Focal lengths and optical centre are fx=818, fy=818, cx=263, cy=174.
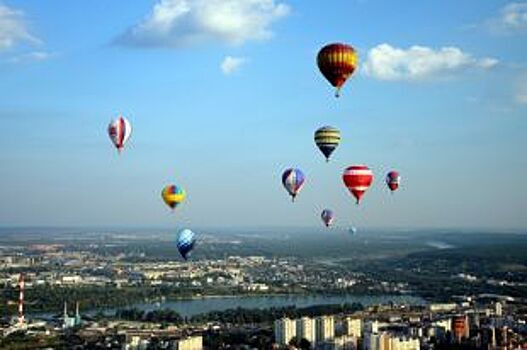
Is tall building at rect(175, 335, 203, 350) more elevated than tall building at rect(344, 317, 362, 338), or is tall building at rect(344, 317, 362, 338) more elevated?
tall building at rect(344, 317, 362, 338)

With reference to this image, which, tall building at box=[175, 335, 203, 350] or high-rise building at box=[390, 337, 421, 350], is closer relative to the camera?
high-rise building at box=[390, 337, 421, 350]

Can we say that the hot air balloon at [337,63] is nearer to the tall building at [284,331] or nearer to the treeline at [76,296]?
the tall building at [284,331]

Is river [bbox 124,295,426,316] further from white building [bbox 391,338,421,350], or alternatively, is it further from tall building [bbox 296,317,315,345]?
white building [bbox 391,338,421,350]

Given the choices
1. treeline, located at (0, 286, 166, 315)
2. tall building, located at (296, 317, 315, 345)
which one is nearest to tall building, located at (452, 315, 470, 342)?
tall building, located at (296, 317, 315, 345)

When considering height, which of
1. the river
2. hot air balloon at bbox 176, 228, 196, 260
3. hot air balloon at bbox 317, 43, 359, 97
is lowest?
the river

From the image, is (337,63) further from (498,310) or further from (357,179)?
(498,310)

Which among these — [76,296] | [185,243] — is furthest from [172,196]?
Result: [76,296]

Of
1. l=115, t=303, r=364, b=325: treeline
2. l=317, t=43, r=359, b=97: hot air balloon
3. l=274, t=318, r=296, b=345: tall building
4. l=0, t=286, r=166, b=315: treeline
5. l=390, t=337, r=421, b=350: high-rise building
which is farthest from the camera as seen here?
l=0, t=286, r=166, b=315: treeline
